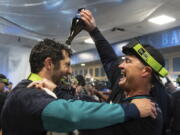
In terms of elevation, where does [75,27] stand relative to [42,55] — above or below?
above

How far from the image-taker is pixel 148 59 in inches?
39.4

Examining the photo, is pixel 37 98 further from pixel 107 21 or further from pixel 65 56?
pixel 107 21

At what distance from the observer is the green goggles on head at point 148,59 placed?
1001mm

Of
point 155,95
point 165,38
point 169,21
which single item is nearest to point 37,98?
point 155,95

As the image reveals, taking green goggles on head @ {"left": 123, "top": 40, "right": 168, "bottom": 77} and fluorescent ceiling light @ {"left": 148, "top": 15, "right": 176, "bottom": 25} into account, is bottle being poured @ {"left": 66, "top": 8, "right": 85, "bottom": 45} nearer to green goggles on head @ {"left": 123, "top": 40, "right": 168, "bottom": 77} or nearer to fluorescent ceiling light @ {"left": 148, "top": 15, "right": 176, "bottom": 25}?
green goggles on head @ {"left": 123, "top": 40, "right": 168, "bottom": 77}

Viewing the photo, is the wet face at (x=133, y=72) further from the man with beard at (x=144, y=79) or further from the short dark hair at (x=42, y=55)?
the short dark hair at (x=42, y=55)

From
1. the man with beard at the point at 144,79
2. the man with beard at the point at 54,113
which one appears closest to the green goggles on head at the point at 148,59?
the man with beard at the point at 144,79

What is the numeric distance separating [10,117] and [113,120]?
0.40 meters

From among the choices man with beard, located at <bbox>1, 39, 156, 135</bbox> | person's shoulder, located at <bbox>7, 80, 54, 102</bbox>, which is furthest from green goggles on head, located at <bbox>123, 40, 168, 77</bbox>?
person's shoulder, located at <bbox>7, 80, 54, 102</bbox>

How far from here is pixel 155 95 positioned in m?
1.09

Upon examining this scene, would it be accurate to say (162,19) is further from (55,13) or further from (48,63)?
(48,63)

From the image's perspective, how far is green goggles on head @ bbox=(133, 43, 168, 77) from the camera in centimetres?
100

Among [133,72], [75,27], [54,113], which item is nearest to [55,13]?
[75,27]

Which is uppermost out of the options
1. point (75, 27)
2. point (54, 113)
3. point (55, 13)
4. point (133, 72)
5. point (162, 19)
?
point (162, 19)
